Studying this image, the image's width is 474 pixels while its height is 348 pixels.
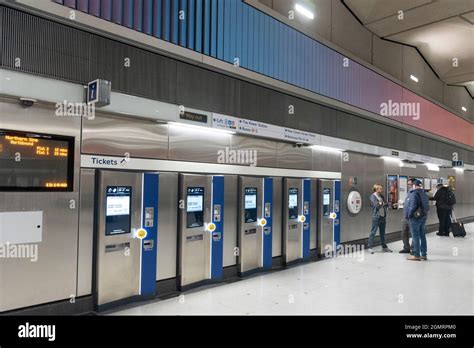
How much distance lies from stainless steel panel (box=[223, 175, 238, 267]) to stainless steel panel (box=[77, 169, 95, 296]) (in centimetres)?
205

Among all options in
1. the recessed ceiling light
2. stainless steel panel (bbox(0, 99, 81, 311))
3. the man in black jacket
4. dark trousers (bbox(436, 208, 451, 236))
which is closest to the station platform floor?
stainless steel panel (bbox(0, 99, 81, 311))

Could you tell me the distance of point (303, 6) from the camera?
21.4ft

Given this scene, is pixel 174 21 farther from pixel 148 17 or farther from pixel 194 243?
pixel 194 243

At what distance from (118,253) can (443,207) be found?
9.31 metres

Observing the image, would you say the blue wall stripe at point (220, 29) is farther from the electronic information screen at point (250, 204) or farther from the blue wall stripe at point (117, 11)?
the electronic information screen at point (250, 204)

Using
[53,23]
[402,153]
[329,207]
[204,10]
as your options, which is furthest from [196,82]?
[402,153]

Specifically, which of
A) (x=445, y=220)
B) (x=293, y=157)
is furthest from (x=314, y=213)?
(x=445, y=220)

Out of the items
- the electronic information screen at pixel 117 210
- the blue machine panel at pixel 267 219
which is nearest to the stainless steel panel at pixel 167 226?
the electronic information screen at pixel 117 210

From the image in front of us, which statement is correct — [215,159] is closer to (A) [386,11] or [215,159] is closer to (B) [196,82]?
(B) [196,82]

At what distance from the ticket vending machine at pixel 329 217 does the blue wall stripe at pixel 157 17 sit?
4.24 metres

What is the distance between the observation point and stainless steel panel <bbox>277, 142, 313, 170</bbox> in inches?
249

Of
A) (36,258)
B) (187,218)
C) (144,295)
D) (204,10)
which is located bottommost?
(144,295)

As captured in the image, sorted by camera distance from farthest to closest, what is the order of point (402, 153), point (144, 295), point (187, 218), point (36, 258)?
point (402, 153) < point (187, 218) < point (144, 295) < point (36, 258)

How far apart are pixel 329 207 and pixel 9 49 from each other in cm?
599
